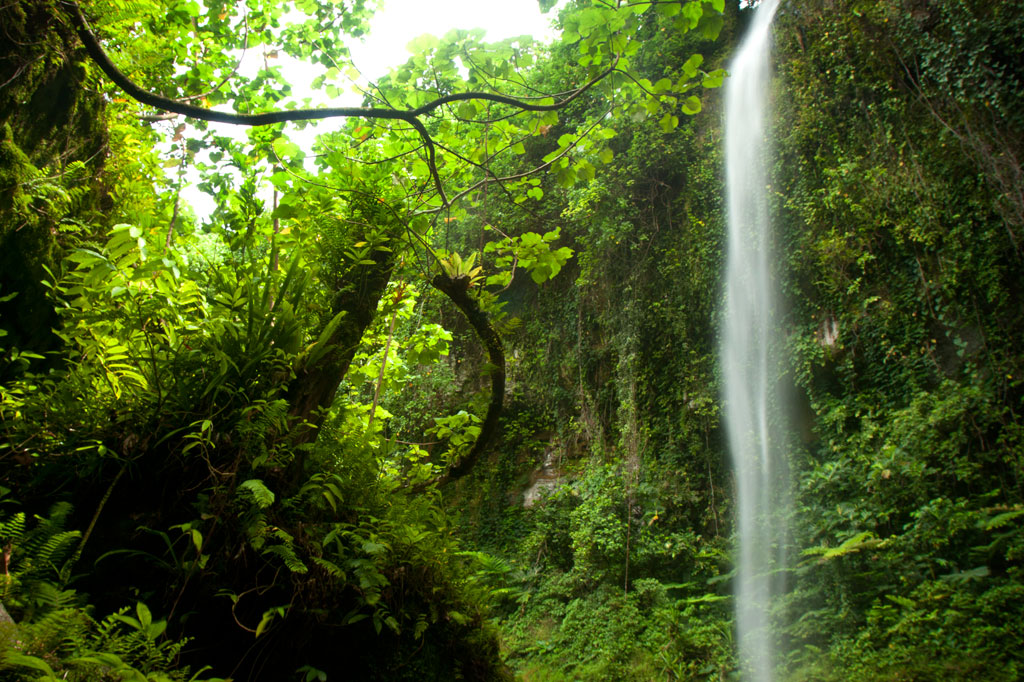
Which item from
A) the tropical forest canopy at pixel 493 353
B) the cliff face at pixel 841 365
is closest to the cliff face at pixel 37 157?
the tropical forest canopy at pixel 493 353

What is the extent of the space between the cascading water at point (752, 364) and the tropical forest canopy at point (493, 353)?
22 centimetres

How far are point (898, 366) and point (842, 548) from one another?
7.06ft

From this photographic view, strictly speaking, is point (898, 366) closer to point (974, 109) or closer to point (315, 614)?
point (974, 109)

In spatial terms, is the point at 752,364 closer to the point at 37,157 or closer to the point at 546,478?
the point at 546,478

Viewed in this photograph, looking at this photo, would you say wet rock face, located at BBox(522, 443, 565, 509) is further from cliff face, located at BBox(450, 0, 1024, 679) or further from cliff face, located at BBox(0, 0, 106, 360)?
cliff face, located at BBox(0, 0, 106, 360)

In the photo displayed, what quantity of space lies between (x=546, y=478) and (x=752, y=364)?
4.07 m

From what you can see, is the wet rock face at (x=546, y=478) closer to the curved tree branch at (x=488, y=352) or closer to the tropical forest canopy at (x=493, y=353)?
the tropical forest canopy at (x=493, y=353)

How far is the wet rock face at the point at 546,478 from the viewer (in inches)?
361

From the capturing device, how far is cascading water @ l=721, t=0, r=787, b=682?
237 inches

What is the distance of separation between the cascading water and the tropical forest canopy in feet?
0.72

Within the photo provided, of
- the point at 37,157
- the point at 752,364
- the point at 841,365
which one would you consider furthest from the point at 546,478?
the point at 37,157

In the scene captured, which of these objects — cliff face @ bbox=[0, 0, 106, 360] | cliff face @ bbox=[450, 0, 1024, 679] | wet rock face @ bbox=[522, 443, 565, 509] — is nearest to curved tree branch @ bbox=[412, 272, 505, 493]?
cliff face @ bbox=[0, 0, 106, 360]

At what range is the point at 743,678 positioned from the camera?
212 inches

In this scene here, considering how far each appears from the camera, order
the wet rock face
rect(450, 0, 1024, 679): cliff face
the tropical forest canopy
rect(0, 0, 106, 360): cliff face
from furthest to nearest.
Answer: the wet rock face, rect(450, 0, 1024, 679): cliff face, rect(0, 0, 106, 360): cliff face, the tropical forest canopy
